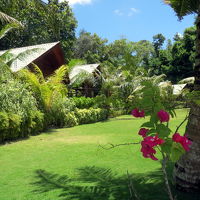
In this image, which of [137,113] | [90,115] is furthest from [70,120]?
[137,113]

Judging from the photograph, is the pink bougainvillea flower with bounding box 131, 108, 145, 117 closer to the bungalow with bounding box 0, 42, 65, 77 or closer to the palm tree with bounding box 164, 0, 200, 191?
the palm tree with bounding box 164, 0, 200, 191

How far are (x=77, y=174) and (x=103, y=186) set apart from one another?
976 millimetres

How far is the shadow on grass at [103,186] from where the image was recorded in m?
4.19

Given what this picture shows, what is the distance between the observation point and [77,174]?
18.0 ft

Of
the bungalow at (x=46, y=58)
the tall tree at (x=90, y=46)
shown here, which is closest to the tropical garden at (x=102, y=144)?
the bungalow at (x=46, y=58)

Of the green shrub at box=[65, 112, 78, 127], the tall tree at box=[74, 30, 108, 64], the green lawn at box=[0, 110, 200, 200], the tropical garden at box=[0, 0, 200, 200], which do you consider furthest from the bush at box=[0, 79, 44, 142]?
the tall tree at box=[74, 30, 108, 64]

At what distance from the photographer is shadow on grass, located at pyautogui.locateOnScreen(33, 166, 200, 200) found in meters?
4.19

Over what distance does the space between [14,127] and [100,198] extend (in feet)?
23.1

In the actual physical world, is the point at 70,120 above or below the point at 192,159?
below

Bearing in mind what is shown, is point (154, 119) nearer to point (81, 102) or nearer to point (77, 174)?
point (77, 174)

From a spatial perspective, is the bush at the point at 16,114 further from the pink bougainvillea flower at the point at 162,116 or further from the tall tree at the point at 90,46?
the tall tree at the point at 90,46

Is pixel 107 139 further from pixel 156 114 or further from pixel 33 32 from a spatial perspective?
pixel 33 32

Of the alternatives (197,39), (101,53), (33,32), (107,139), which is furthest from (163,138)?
(101,53)

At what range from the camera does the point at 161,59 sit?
3925cm
